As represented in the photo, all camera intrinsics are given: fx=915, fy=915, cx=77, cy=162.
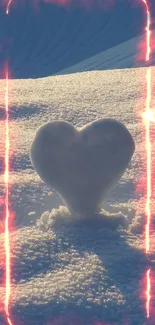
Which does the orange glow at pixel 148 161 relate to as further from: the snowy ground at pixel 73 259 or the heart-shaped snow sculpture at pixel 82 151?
the heart-shaped snow sculpture at pixel 82 151

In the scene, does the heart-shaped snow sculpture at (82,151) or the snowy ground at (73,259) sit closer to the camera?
the snowy ground at (73,259)

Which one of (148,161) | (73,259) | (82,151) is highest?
(148,161)

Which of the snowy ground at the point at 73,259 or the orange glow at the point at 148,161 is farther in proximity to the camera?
the orange glow at the point at 148,161

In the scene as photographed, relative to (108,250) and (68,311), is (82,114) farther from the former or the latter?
(68,311)

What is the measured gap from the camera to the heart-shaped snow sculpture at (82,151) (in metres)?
4.92

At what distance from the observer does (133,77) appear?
356 inches

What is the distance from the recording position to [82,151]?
4.92 m

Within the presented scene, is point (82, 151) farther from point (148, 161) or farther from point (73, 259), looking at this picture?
point (148, 161)

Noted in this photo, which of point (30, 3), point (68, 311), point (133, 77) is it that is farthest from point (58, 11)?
point (68, 311)

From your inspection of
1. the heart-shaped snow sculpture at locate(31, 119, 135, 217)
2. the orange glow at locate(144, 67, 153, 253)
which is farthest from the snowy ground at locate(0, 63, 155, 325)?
the heart-shaped snow sculpture at locate(31, 119, 135, 217)

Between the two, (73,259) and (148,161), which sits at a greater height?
(148,161)

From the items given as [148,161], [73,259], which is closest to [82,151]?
[73,259]

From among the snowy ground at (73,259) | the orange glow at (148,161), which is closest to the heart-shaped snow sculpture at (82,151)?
the snowy ground at (73,259)

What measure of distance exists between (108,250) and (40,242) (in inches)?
14.8
